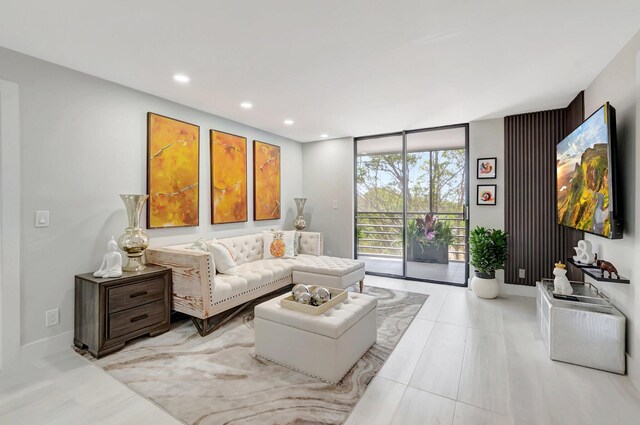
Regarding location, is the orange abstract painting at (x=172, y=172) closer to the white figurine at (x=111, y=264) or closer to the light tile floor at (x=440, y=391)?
the white figurine at (x=111, y=264)

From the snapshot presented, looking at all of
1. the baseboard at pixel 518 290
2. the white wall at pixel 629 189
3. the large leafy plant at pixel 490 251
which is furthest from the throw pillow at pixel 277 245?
the white wall at pixel 629 189

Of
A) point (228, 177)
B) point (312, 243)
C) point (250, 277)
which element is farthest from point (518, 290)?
point (228, 177)

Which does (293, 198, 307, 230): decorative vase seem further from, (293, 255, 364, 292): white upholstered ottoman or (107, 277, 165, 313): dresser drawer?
(107, 277, 165, 313): dresser drawer

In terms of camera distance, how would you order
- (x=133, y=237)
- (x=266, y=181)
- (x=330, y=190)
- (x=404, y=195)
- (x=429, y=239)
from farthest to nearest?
(x=330, y=190) < (x=429, y=239) < (x=404, y=195) < (x=266, y=181) < (x=133, y=237)

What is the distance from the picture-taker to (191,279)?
109 inches

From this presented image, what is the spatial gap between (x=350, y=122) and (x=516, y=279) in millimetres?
3130

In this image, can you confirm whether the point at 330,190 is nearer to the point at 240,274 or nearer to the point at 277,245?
the point at 277,245

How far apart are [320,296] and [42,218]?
2323 mm

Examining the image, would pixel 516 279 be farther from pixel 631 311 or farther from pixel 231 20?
pixel 231 20

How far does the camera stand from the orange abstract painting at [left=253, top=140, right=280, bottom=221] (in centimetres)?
452

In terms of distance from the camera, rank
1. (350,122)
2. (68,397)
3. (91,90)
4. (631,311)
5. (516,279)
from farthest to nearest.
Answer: (350,122)
(516,279)
(91,90)
(631,311)
(68,397)

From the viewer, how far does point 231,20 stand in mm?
1893

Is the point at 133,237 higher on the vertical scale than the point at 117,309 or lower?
higher

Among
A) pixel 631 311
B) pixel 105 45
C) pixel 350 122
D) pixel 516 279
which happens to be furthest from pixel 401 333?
pixel 105 45
